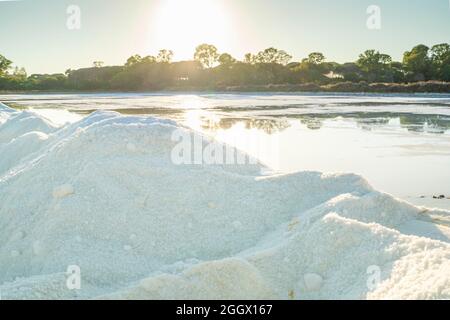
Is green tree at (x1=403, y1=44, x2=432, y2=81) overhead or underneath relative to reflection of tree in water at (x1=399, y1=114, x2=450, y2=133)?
overhead

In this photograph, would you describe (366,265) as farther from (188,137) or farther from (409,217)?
(188,137)

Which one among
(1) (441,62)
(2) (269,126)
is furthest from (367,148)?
(1) (441,62)

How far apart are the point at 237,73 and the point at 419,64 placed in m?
14.4

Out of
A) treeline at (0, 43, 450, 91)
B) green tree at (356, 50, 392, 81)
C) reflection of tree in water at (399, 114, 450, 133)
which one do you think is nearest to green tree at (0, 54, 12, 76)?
treeline at (0, 43, 450, 91)

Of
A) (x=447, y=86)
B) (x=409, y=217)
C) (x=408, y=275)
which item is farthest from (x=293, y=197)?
(x=447, y=86)

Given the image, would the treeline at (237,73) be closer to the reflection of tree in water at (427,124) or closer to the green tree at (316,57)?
the green tree at (316,57)

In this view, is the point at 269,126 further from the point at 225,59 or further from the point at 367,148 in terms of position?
the point at 225,59

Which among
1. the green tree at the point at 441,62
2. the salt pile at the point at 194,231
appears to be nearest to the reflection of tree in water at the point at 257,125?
the salt pile at the point at 194,231

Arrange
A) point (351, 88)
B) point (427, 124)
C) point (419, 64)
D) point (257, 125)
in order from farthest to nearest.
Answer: point (419, 64) < point (351, 88) < point (257, 125) < point (427, 124)

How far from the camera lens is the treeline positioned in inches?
1318

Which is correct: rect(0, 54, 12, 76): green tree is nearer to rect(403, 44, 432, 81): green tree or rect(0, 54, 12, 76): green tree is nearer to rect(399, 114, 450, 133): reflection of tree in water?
rect(403, 44, 432, 81): green tree

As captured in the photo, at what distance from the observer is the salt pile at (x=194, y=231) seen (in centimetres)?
175

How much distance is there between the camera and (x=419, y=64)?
32.6m

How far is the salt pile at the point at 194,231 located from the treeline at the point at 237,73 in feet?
97.5
